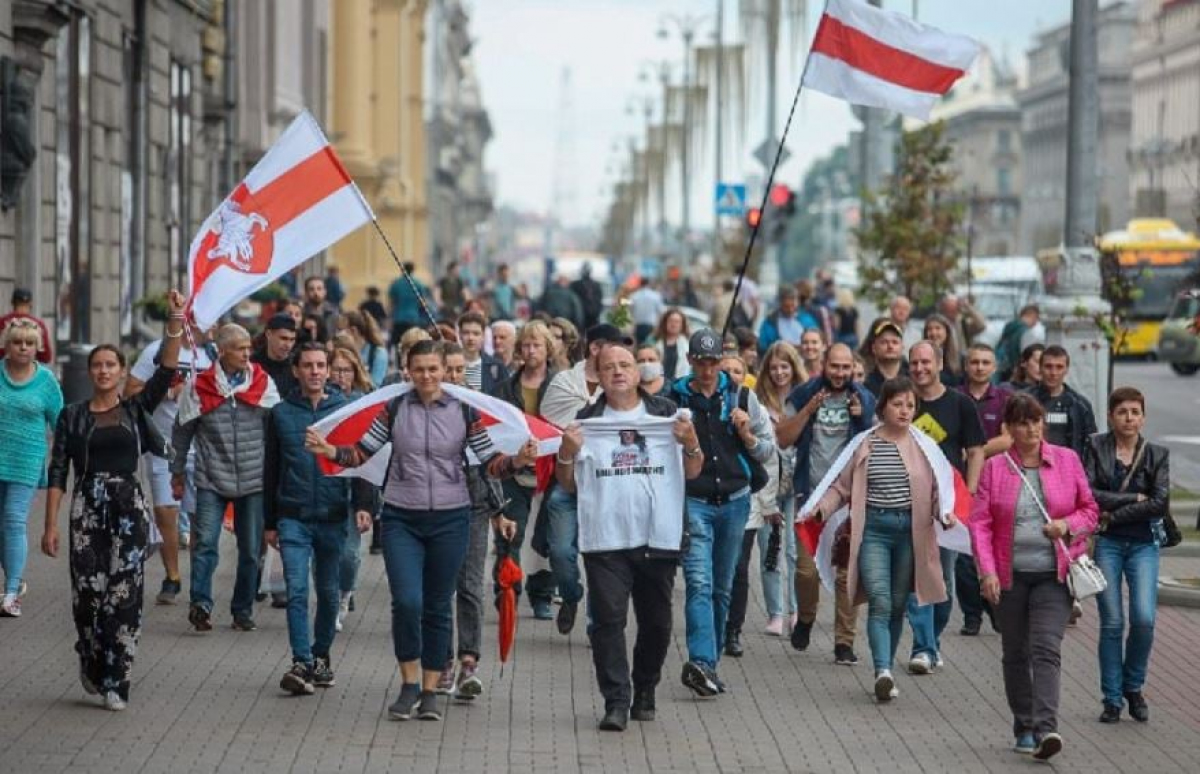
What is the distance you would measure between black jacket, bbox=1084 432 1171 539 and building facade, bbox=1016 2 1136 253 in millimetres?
142261

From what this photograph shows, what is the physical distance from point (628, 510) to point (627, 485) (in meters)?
0.12

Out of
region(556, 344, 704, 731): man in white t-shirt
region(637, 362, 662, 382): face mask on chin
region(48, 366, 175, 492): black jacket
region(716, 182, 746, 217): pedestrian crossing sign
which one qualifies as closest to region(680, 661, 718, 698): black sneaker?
region(556, 344, 704, 731): man in white t-shirt

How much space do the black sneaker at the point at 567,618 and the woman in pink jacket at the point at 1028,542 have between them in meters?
3.78

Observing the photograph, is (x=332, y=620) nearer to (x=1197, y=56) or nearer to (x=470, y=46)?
(x=1197, y=56)

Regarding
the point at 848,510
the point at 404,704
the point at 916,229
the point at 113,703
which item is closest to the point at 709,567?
the point at 848,510

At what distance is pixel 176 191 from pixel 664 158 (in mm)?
59991

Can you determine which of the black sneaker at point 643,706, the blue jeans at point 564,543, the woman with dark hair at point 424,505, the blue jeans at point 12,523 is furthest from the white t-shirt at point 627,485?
the blue jeans at point 12,523

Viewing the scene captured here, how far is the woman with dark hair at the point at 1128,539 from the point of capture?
41.9 ft

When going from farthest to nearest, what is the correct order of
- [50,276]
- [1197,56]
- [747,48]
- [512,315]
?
[1197,56]
[747,48]
[512,315]
[50,276]

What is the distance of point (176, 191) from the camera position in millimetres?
37656

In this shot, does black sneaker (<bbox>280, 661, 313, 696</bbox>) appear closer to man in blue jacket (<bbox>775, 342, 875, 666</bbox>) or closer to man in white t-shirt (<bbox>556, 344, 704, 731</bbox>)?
man in white t-shirt (<bbox>556, 344, 704, 731</bbox>)

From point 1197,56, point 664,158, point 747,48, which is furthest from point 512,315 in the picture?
point 1197,56

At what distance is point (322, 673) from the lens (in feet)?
43.4

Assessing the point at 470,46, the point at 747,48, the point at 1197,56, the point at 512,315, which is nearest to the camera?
the point at 512,315
